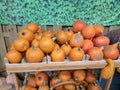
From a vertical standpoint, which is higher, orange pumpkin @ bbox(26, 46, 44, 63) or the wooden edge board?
orange pumpkin @ bbox(26, 46, 44, 63)

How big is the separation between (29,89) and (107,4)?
1.10 m

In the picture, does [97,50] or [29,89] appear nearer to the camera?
[97,50]

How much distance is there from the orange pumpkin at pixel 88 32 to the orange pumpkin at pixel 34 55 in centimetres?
32

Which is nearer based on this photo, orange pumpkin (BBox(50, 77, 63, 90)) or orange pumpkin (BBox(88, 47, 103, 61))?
orange pumpkin (BBox(88, 47, 103, 61))

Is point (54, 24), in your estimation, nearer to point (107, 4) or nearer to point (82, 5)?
point (82, 5)

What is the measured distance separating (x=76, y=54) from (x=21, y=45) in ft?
1.13

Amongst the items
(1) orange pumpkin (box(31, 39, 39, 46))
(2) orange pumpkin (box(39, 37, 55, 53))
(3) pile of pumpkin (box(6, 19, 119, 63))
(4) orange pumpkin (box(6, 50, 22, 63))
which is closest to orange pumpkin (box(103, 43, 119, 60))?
(3) pile of pumpkin (box(6, 19, 119, 63))

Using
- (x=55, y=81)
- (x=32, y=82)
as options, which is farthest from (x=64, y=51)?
(x=32, y=82)

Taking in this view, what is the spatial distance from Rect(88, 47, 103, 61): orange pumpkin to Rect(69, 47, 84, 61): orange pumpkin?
57 mm

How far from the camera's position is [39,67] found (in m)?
1.03

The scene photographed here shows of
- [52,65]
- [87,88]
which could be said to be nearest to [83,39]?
[52,65]

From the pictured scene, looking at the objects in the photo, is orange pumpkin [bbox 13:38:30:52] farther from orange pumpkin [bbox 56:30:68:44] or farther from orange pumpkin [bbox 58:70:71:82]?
orange pumpkin [bbox 58:70:71:82]

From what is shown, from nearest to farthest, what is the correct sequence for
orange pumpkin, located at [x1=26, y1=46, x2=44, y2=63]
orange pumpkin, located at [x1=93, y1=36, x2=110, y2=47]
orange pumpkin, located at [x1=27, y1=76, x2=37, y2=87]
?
1. orange pumpkin, located at [x1=26, y1=46, x2=44, y2=63]
2. orange pumpkin, located at [x1=93, y1=36, x2=110, y2=47]
3. orange pumpkin, located at [x1=27, y1=76, x2=37, y2=87]

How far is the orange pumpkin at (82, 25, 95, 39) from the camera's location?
1.09 m
